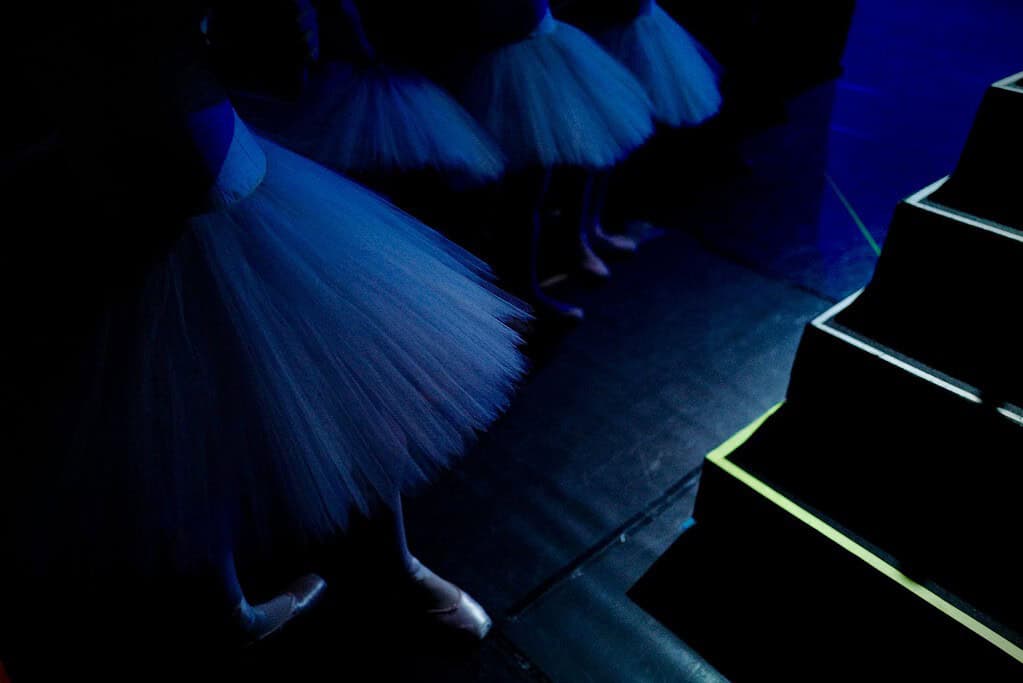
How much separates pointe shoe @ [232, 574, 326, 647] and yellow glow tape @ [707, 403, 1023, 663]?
89cm

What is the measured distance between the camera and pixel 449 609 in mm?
1428

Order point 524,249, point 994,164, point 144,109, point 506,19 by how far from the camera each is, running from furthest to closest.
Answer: point 524,249
point 506,19
point 994,164
point 144,109

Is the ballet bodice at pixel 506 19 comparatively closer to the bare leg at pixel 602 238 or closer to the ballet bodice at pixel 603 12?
the ballet bodice at pixel 603 12

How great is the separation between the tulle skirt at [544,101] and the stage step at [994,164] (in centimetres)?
95

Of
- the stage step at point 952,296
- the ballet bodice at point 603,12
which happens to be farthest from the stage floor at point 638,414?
the ballet bodice at point 603,12

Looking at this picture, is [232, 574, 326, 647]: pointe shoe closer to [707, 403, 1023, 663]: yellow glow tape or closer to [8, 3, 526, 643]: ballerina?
[8, 3, 526, 643]: ballerina

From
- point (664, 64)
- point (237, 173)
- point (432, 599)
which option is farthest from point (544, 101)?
point (432, 599)

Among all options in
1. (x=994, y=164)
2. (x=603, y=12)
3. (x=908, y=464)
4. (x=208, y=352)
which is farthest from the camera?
(x=603, y=12)

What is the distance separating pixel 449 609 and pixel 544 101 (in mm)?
1316

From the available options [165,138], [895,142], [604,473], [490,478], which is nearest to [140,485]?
[165,138]

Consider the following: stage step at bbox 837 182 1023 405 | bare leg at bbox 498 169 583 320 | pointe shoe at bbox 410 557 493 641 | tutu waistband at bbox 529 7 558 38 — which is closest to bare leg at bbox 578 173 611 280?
bare leg at bbox 498 169 583 320

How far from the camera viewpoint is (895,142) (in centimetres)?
347

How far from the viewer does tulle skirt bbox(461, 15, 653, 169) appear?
1.93 metres

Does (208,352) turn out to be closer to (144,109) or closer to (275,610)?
(144,109)
